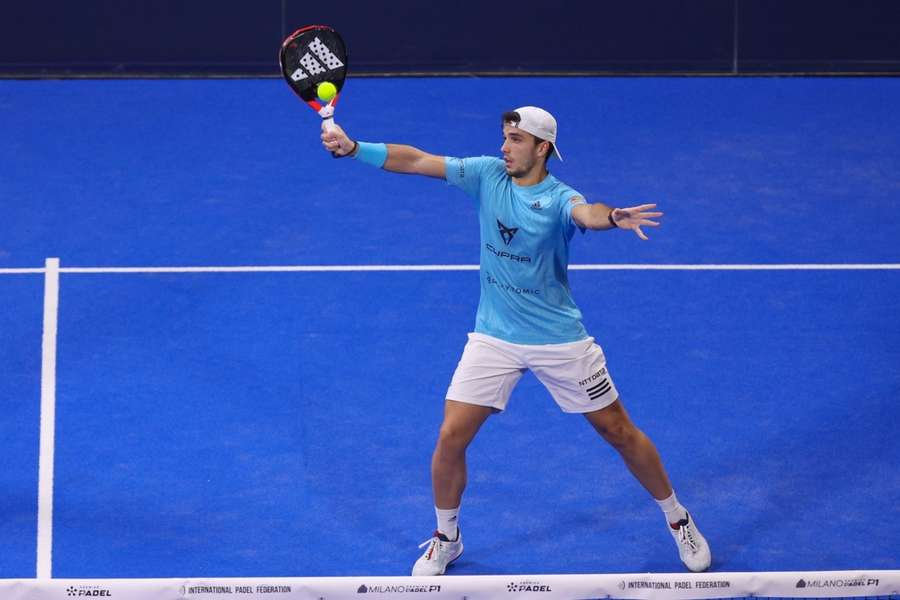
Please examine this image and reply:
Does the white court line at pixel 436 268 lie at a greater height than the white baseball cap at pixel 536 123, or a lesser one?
greater

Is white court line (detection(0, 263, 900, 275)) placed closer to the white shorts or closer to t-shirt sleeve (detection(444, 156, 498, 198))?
t-shirt sleeve (detection(444, 156, 498, 198))

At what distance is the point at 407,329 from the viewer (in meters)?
10.3

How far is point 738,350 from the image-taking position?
33.0 ft

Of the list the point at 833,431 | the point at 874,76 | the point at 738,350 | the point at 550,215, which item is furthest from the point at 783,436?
the point at 874,76

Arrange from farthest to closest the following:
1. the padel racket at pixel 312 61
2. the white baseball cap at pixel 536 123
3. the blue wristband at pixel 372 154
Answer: the padel racket at pixel 312 61, the blue wristband at pixel 372 154, the white baseball cap at pixel 536 123

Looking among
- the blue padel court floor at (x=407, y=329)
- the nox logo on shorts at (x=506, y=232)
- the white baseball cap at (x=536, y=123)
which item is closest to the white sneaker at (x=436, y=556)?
the blue padel court floor at (x=407, y=329)

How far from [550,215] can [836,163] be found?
7.17 m

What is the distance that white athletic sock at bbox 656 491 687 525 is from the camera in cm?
754

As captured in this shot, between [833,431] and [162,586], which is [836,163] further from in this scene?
[162,586]

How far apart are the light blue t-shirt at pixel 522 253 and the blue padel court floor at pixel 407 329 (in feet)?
4.28

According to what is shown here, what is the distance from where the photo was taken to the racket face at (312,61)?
7.41 m

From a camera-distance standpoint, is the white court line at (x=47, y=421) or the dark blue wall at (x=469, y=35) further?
the dark blue wall at (x=469, y=35)

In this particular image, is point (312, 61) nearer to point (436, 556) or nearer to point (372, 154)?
point (372, 154)

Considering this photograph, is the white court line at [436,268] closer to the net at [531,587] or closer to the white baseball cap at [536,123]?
the white baseball cap at [536,123]
